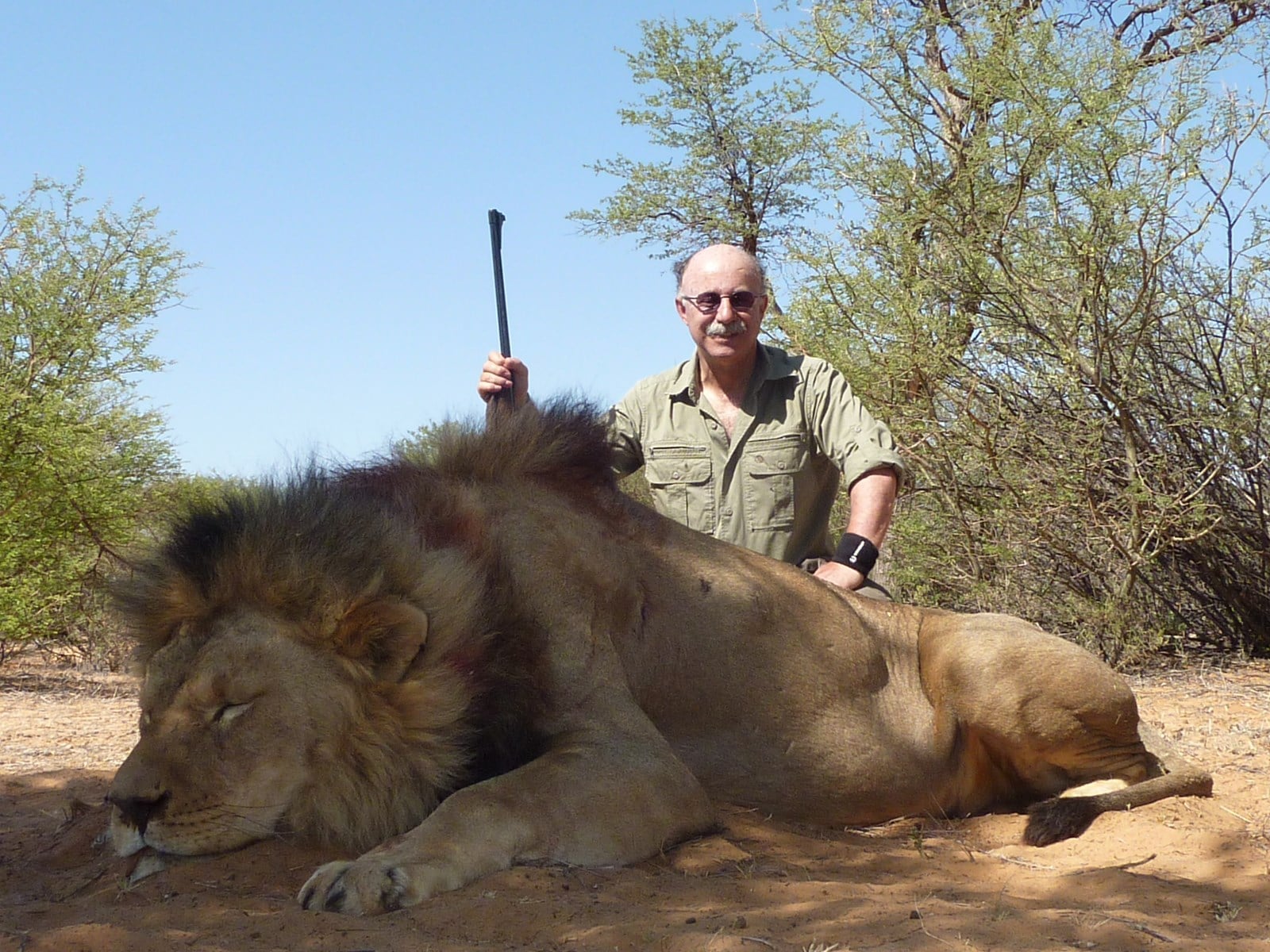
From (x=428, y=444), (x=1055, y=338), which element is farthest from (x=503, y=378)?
(x=1055, y=338)

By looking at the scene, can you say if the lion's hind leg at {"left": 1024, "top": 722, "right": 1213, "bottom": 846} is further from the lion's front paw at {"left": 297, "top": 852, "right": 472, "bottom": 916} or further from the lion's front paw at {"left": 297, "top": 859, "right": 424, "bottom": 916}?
the lion's front paw at {"left": 297, "top": 859, "right": 424, "bottom": 916}

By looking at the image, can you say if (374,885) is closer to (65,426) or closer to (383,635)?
(383,635)

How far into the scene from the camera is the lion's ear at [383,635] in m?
3.31

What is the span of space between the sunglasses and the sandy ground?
2.38 m

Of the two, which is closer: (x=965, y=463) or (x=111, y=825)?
(x=111, y=825)

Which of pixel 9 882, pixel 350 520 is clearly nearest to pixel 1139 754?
pixel 350 520

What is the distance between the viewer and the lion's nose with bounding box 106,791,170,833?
306 centimetres

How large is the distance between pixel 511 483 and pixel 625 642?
1.93ft

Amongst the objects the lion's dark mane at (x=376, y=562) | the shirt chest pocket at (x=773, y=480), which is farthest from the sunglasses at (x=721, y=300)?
the lion's dark mane at (x=376, y=562)

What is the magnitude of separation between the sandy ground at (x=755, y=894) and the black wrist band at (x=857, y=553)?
3.43 ft

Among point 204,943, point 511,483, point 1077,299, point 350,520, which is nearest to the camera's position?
point 204,943

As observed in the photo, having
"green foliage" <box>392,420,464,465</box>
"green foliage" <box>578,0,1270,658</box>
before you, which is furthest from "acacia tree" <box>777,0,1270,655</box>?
"green foliage" <box>392,420,464,465</box>

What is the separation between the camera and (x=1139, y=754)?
4633 mm

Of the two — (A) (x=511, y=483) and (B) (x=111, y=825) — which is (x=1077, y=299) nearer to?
(A) (x=511, y=483)
